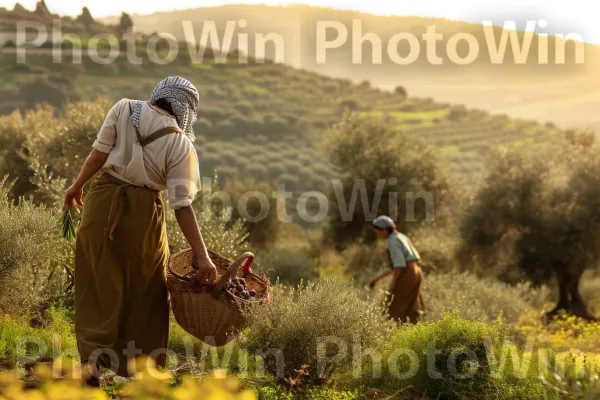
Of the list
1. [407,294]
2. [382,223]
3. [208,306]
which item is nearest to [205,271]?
[208,306]

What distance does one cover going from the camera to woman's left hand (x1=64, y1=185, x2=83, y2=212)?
209 inches

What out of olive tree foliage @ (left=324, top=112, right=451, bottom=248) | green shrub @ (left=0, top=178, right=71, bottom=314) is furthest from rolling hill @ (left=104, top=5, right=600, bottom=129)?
green shrub @ (left=0, top=178, right=71, bottom=314)

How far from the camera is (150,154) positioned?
4.96 meters

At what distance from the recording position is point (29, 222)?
712 centimetres

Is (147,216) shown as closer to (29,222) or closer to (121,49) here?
(29,222)

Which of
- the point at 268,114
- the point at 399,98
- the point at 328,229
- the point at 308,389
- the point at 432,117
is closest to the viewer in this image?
the point at 308,389

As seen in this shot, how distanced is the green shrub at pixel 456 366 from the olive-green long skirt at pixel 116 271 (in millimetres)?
1861

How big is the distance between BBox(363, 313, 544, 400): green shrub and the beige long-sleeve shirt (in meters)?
2.11

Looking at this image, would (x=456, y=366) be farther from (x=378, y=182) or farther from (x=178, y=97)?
(x=378, y=182)

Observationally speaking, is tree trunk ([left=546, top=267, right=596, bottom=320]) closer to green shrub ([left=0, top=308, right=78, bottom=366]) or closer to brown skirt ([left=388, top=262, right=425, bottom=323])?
brown skirt ([left=388, top=262, right=425, bottom=323])

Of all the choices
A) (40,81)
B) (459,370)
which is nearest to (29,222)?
(459,370)

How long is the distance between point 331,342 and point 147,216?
1.62 metres

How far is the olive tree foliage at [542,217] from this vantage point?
59.8 feet

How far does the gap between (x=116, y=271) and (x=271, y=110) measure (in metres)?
50.6
